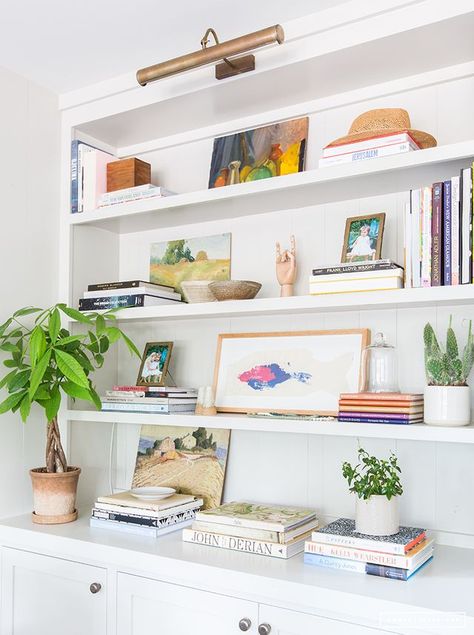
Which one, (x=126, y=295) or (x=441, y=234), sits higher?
(x=441, y=234)

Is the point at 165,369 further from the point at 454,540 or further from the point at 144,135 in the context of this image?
the point at 454,540

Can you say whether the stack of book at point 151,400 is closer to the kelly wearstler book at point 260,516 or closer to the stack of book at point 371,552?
the kelly wearstler book at point 260,516

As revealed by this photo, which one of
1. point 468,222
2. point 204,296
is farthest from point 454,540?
point 204,296

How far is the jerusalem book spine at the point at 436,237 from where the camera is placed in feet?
5.77

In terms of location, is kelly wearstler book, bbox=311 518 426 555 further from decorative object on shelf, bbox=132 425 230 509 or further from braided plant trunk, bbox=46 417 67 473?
braided plant trunk, bbox=46 417 67 473

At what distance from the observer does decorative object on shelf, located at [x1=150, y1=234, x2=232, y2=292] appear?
2402 millimetres

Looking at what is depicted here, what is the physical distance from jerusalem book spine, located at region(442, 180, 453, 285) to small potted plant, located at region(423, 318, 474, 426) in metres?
0.17

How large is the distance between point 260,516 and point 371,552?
14.9 inches

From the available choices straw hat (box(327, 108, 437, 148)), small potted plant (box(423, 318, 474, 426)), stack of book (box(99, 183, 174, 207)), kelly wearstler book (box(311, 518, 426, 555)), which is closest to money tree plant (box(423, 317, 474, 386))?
small potted plant (box(423, 318, 474, 426))

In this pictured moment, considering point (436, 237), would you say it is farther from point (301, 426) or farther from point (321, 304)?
point (301, 426)

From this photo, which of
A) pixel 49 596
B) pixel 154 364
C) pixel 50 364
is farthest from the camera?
pixel 154 364

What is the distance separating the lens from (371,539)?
5.62 ft

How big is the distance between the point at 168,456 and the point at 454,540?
3.38 feet

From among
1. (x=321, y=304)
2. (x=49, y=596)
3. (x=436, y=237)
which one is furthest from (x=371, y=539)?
(x=49, y=596)
